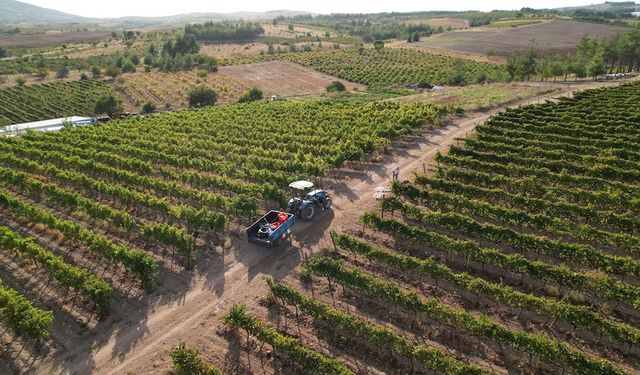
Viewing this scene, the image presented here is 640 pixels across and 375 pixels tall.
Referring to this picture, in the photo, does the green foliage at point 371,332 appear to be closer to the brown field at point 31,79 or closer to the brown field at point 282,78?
the brown field at point 282,78

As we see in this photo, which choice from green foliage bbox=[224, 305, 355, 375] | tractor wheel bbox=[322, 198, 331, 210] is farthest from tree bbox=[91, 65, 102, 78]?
green foliage bbox=[224, 305, 355, 375]

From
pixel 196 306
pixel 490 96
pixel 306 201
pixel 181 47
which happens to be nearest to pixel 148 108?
pixel 490 96

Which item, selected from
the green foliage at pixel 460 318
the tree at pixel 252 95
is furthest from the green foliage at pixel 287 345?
the tree at pixel 252 95

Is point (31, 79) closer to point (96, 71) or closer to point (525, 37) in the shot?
point (96, 71)

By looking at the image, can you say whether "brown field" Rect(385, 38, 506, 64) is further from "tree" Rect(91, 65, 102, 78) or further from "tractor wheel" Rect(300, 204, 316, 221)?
"tractor wheel" Rect(300, 204, 316, 221)

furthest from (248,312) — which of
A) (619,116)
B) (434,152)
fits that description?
(619,116)

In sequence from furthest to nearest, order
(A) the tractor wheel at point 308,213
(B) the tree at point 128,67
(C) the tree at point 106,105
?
(B) the tree at point 128,67 < (C) the tree at point 106,105 < (A) the tractor wheel at point 308,213
